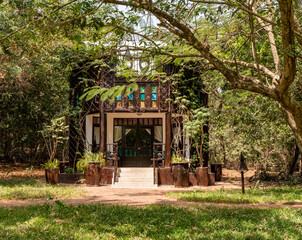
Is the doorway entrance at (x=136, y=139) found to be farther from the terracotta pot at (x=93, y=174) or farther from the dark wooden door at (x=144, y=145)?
the terracotta pot at (x=93, y=174)

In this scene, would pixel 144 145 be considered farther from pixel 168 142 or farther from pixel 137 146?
pixel 168 142

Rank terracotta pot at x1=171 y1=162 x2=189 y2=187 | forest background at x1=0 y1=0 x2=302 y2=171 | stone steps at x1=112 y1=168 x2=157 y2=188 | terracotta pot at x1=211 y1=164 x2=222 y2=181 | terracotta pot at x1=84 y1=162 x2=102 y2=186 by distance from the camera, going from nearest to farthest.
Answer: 1. forest background at x1=0 y1=0 x2=302 y2=171
2. terracotta pot at x1=171 y1=162 x2=189 y2=187
3. terracotta pot at x1=84 y1=162 x2=102 y2=186
4. stone steps at x1=112 y1=168 x2=157 y2=188
5. terracotta pot at x1=211 y1=164 x2=222 y2=181

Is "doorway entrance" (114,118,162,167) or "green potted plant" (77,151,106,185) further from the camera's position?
"doorway entrance" (114,118,162,167)

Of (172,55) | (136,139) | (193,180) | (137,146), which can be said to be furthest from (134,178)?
(172,55)

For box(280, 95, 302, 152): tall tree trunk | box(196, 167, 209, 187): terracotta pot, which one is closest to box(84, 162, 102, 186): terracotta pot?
box(196, 167, 209, 187): terracotta pot

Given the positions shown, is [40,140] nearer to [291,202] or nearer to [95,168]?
[95,168]

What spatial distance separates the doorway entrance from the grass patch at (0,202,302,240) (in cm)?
861

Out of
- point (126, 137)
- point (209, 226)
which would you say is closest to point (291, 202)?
point (209, 226)

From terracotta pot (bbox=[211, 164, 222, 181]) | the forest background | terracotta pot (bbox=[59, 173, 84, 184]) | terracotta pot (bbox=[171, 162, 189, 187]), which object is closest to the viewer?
the forest background

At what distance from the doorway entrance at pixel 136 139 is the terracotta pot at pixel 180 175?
376cm

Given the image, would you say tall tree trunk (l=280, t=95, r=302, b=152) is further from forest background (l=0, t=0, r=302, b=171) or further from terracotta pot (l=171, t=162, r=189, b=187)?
terracotta pot (l=171, t=162, r=189, b=187)

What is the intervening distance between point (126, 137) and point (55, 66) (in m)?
4.82

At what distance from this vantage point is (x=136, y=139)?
15461 millimetres

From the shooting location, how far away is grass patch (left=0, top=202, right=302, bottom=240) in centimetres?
450
